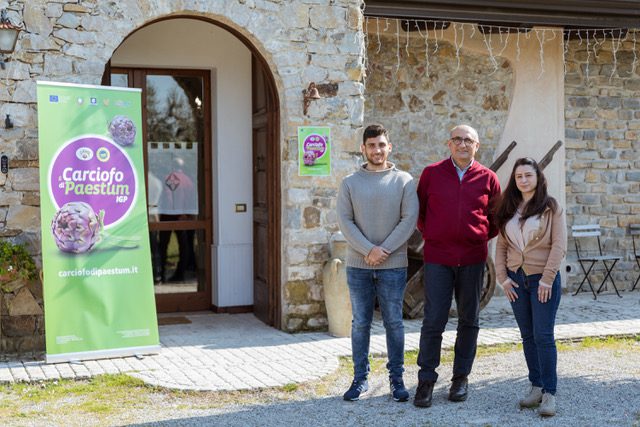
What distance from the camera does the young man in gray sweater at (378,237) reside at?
5.07 m

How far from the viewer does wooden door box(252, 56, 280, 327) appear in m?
7.59

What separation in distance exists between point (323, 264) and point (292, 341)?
78cm

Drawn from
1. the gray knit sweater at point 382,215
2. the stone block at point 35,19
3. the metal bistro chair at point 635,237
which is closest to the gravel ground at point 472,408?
the gray knit sweater at point 382,215

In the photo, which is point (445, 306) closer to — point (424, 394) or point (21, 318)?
point (424, 394)

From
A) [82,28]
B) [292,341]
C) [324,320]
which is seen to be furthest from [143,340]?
[82,28]

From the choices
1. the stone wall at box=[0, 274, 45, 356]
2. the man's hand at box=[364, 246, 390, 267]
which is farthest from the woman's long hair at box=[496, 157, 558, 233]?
the stone wall at box=[0, 274, 45, 356]

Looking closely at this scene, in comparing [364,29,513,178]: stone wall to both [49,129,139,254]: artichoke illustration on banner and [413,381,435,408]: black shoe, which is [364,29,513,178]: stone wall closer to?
[49,129,139,254]: artichoke illustration on banner

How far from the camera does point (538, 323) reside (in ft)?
15.9

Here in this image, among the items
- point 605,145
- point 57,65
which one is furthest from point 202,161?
point 605,145

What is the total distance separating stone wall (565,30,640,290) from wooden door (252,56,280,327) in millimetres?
3917

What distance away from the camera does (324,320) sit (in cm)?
752

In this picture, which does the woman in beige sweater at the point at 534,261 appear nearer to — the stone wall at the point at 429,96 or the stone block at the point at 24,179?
the stone block at the point at 24,179

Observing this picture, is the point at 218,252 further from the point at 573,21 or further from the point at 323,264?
the point at 573,21

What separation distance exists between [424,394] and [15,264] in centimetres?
313
